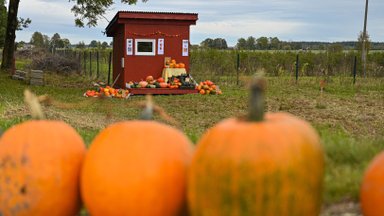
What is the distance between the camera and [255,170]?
2.18 m

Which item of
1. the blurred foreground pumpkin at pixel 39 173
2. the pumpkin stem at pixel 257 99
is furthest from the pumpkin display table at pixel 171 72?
the pumpkin stem at pixel 257 99

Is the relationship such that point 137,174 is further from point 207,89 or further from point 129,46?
point 129,46

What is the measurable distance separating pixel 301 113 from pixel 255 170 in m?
12.0

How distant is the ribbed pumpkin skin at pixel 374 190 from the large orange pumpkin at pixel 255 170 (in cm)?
34

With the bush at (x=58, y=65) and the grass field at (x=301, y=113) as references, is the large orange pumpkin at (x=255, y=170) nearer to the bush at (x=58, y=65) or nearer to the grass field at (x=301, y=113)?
the grass field at (x=301, y=113)

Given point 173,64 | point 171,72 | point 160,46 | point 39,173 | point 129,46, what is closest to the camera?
point 39,173

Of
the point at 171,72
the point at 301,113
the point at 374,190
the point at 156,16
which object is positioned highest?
the point at 156,16

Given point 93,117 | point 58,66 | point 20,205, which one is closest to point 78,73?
point 58,66

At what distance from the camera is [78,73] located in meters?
32.7

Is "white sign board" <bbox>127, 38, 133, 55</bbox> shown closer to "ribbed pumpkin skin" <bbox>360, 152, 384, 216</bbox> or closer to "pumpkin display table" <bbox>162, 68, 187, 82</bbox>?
"pumpkin display table" <bbox>162, 68, 187, 82</bbox>

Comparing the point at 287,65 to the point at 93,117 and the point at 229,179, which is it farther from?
the point at 229,179

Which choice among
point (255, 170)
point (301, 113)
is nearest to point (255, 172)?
point (255, 170)

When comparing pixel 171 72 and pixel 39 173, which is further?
pixel 171 72

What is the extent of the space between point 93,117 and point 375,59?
32687mm
